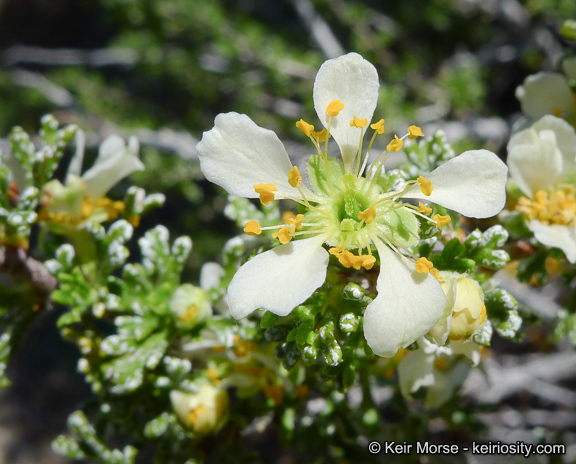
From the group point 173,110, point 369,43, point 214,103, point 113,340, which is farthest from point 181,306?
point 173,110

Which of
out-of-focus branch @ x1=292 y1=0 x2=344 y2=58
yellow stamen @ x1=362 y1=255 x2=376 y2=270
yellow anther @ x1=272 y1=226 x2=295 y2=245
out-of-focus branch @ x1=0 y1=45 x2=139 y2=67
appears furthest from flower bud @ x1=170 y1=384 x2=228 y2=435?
out-of-focus branch @ x1=0 y1=45 x2=139 y2=67

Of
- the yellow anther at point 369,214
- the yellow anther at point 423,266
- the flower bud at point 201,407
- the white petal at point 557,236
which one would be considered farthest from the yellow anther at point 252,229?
the white petal at point 557,236

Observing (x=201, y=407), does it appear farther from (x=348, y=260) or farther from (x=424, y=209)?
(x=424, y=209)

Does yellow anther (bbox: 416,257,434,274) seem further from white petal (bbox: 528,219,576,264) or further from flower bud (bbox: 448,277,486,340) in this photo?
white petal (bbox: 528,219,576,264)

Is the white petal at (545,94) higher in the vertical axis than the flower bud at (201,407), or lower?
higher

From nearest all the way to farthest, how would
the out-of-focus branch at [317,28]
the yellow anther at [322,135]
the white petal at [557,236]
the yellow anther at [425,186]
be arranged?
the yellow anther at [425,186]
the yellow anther at [322,135]
the white petal at [557,236]
the out-of-focus branch at [317,28]

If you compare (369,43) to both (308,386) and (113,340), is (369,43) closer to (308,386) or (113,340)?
(308,386)

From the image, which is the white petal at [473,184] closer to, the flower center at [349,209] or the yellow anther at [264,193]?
the flower center at [349,209]

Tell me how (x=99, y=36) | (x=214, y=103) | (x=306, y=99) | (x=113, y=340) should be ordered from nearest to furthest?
(x=113, y=340), (x=306, y=99), (x=214, y=103), (x=99, y=36)
